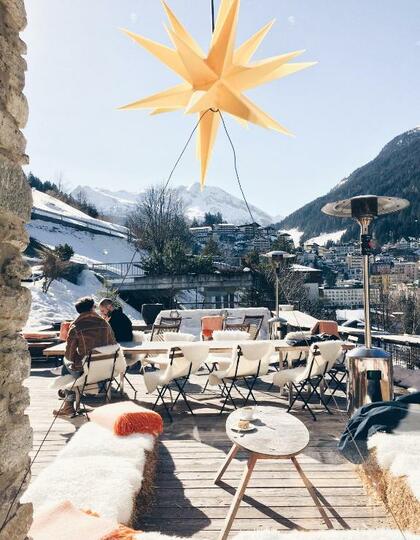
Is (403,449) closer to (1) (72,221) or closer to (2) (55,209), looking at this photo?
(1) (72,221)

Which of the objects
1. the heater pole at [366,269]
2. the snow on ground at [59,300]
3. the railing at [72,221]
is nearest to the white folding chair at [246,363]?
the heater pole at [366,269]

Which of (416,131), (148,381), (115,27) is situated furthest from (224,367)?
(416,131)

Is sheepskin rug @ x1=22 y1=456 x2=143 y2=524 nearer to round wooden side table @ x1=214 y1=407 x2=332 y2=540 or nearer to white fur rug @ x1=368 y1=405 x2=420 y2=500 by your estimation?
round wooden side table @ x1=214 y1=407 x2=332 y2=540

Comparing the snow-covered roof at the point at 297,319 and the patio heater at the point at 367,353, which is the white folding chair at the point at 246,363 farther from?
the snow-covered roof at the point at 297,319

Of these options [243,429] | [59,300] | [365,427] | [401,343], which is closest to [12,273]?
[243,429]

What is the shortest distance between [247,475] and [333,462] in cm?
141

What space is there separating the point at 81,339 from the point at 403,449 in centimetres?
388

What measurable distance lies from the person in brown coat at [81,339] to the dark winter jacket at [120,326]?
1.31 meters

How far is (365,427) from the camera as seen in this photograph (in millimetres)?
3342

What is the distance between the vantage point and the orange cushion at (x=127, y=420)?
3.50 meters

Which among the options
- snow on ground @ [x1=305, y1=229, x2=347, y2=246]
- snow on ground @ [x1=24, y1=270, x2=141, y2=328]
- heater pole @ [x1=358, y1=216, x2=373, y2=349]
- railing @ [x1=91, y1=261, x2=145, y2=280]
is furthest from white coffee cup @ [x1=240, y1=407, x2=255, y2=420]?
snow on ground @ [x1=305, y1=229, x2=347, y2=246]

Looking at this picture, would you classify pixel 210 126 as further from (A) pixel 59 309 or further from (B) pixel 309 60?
(A) pixel 59 309

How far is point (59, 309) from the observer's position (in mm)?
19891

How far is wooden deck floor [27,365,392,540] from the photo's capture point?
9.57 feet
